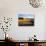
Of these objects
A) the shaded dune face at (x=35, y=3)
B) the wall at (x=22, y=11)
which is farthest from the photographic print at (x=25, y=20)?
the shaded dune face at (x=35, y=3)

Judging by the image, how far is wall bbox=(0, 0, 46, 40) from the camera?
6.02 m

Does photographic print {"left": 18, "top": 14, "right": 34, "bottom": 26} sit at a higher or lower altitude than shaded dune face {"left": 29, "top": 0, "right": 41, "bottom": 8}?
lower

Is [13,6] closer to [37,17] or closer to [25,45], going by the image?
[37,17]

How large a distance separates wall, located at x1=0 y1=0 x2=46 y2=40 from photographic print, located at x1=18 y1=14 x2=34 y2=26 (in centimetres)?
18

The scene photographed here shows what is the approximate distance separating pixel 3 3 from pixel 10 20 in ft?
2.66

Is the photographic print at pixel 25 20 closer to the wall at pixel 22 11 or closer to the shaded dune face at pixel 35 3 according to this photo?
the wall at pixel 22 11

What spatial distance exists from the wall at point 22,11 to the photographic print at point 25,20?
0.59ft

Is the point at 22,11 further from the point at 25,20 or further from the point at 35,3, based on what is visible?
the point at 35,3

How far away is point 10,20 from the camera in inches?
237

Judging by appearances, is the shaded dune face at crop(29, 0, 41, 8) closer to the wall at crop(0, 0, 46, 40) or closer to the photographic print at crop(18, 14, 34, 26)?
the wall at crop(0, 0, 46, 40)

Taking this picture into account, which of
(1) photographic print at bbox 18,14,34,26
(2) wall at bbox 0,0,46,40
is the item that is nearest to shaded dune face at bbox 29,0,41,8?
(2) wall at bbox 0,0,46,40

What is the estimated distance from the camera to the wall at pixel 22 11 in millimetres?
6023

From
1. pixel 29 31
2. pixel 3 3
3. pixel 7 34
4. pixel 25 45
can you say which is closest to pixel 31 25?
pixel 29 31

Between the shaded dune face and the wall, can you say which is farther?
the shaded dune face
